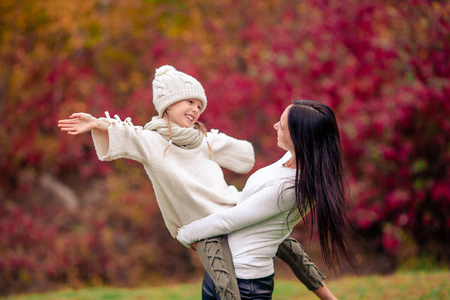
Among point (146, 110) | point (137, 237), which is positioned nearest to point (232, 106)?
point (146, 110)

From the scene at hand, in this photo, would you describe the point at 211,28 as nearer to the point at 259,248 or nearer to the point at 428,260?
the point at 428,260

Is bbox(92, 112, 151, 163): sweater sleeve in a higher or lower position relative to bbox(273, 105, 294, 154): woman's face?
higher

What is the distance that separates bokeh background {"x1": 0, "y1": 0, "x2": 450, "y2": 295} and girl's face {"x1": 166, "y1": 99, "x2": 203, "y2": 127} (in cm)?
404

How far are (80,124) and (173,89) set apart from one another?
1.80 ft

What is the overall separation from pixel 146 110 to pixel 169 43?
6.34ft

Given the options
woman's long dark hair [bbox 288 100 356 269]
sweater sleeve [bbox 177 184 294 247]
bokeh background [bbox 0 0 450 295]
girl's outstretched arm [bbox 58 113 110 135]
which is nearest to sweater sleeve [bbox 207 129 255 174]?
sweater sleeve [bbox 177 184 294 247]

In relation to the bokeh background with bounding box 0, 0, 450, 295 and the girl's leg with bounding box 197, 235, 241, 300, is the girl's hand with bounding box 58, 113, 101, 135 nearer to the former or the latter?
the girl's leg with bounding box 197, 235, 241, 300

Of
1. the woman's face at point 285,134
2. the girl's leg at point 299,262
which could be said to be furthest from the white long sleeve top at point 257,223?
the girl's leg at point 299,262

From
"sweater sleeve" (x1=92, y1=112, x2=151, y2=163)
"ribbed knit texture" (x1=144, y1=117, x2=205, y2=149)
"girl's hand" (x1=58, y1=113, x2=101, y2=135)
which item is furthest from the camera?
"ribbed knit texture" (x1=144, y1=117, x2=205, y2=149)

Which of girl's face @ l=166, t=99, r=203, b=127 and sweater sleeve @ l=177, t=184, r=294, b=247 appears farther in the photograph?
girl's face @ l=166, t=99, r=203, b=127

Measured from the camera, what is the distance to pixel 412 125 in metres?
6.39

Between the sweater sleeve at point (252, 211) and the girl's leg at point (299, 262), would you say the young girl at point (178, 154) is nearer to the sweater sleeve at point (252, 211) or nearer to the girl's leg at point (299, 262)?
the sweater sleeve at point (252, 211)

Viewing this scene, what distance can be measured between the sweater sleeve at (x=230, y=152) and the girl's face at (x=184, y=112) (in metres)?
0.30

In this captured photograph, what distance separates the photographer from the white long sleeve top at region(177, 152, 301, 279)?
2.49 m
